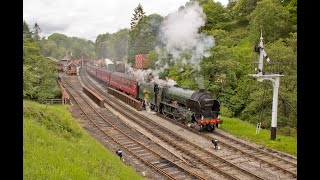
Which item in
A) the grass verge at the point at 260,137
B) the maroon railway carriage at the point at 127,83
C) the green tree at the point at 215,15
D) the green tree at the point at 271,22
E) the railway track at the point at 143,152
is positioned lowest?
the railway track at the point at 143,152

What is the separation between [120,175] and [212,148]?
6.90 meters

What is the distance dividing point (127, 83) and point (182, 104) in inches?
546

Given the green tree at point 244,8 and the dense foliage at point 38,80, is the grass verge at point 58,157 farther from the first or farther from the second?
the green tree at point 244,8

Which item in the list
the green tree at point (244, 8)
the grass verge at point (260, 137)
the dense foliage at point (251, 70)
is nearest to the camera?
the grass verge at point (260, 137)

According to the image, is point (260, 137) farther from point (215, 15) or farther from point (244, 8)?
point (244, 8)

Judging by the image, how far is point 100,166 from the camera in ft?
35.0

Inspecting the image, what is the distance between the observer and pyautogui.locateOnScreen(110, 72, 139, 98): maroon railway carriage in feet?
102

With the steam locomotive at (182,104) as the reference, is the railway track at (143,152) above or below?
below

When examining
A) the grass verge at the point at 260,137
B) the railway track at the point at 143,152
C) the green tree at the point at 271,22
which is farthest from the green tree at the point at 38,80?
the green tree at the point at 271,22

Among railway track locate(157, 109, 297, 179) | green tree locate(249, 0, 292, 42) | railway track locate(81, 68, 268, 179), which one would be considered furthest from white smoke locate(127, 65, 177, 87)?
green tree locate(249, 0, 292, 42)

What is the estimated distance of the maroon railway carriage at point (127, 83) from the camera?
31188 millimetres
